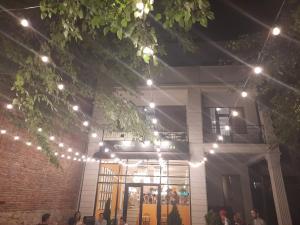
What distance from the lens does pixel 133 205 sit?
422 inches

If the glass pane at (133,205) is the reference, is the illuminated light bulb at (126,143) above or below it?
above

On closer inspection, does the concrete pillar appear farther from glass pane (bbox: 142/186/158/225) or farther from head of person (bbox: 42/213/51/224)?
head of person (bbox: 42/213/51/224)

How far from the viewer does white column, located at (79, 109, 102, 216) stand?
33.8 ft

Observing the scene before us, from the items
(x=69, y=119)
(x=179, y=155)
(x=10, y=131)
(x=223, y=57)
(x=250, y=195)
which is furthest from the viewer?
(x=250, y=195)

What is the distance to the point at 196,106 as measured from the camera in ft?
37.8

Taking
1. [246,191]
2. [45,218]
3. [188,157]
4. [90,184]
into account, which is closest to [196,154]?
[188,157]

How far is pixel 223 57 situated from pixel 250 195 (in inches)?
294

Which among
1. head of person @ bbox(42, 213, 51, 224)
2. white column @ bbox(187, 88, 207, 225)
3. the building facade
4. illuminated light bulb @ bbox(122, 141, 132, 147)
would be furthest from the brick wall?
white column @ bbox(187, 88, 207, 225)

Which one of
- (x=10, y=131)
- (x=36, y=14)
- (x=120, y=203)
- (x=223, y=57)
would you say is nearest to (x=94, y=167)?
(x=120, y=203)

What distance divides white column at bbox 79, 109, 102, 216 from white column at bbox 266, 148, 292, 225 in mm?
7938

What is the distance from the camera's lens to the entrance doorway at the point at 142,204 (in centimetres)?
1033

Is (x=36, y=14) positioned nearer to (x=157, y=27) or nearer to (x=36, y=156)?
(x=157, y=27)

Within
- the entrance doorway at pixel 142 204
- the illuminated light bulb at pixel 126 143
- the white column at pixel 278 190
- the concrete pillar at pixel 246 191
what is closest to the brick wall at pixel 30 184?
the illuminated light bulb at pixel 126 143

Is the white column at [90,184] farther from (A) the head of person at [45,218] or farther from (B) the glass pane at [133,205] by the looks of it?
(A) the head of person at [45,218]
